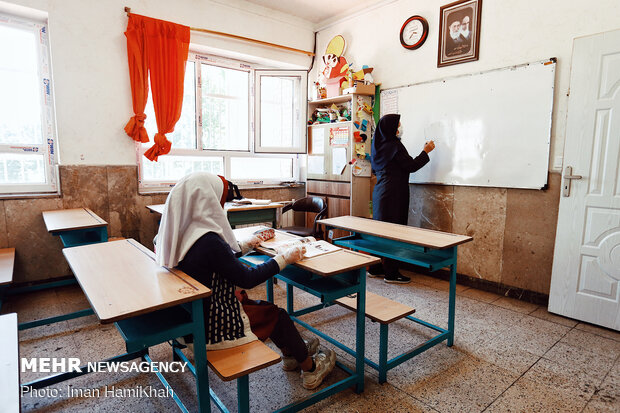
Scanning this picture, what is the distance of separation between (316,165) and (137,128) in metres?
2.28

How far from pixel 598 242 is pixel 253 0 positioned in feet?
14.5

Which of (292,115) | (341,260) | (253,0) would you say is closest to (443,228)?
(341,260)

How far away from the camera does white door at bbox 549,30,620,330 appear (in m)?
2.59

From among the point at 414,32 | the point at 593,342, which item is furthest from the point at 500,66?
the point at 593,342

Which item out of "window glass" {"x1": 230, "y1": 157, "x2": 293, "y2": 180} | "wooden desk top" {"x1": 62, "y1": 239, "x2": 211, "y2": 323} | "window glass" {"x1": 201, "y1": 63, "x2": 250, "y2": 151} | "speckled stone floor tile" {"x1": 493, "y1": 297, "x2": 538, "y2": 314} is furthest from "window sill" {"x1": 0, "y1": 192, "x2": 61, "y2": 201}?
"speckled stone floor tile" {"x1": 493, "y1": 297, "x2": 538, "y2": 314}

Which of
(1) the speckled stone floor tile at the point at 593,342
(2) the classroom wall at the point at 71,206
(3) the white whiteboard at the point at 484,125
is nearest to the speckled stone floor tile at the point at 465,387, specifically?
(1) the speckled stone floor tile at the point at 593,342

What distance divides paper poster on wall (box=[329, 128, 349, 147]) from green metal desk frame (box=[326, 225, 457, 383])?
1858mm

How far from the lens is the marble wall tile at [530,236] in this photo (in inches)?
119

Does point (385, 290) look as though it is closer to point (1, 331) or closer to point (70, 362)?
point (70, 362)

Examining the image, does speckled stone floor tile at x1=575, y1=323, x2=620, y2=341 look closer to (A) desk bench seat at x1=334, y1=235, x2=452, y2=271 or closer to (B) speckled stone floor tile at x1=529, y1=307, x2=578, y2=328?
(B) speckled stone floor tile at x1=529, y1=307, x2=578, y2=328

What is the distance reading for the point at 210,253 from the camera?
1477 mm

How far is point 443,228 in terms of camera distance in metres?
3.79

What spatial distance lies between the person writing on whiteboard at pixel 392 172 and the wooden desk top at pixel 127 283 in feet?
8.20

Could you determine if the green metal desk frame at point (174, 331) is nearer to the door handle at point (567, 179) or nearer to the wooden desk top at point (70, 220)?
the wooden desk top at point (70, 220)
